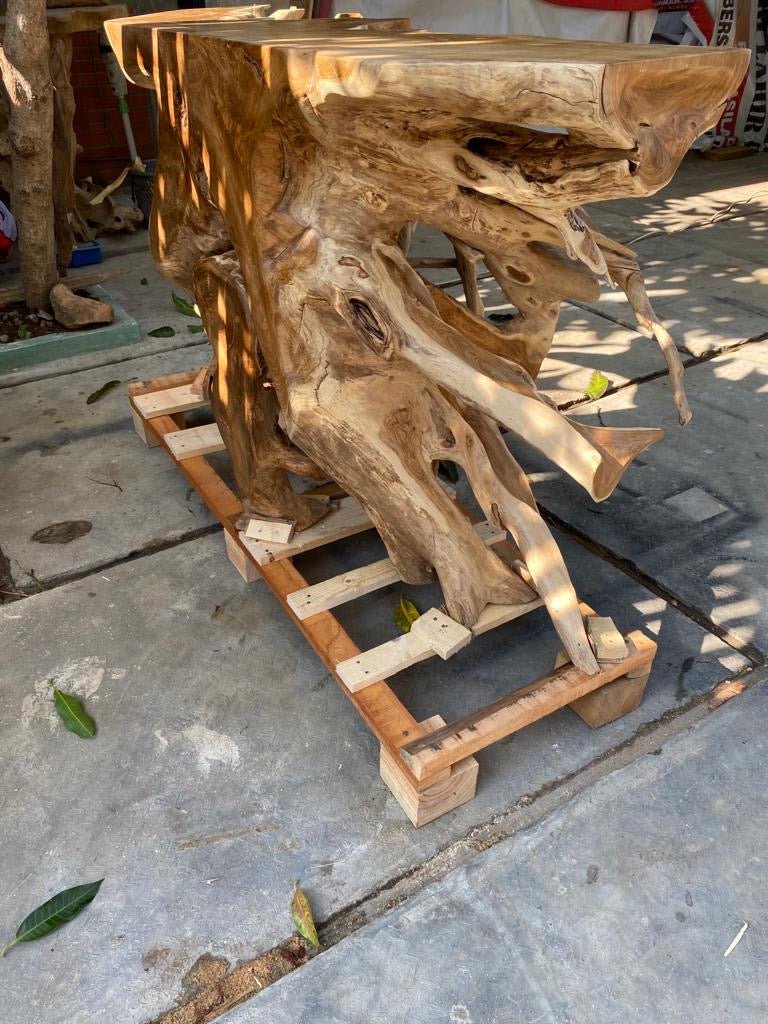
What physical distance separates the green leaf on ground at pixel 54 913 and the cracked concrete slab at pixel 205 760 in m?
0.02

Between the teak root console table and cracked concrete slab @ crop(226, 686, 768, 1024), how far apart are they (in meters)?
0.21

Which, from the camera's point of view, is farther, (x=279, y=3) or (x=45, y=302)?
(x=279, y=3)

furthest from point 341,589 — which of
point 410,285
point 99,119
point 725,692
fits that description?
point 99,119

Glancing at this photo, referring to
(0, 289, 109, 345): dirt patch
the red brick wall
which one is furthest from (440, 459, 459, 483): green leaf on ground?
the red brick wall

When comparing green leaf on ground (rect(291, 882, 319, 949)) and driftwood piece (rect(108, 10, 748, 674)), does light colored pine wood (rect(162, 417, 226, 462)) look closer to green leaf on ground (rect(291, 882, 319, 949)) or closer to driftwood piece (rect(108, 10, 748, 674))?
driftwood piece (rect(108, 10, 748, 674))

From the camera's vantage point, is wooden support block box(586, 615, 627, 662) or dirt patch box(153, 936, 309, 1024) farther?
wooden support block box(586, 615, 627, 662)

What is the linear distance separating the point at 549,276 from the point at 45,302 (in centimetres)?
289

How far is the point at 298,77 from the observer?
4.74 feet

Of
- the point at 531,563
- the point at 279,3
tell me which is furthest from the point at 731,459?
the point at 279,3

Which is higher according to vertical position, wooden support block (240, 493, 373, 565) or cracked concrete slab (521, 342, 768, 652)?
wooden support block (240, 493, 373, 565)

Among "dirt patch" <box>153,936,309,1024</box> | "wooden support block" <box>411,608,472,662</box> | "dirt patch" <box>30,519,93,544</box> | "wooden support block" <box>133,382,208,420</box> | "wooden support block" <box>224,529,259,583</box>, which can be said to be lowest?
"dirt patch" <box>153,936,309,1024</box>

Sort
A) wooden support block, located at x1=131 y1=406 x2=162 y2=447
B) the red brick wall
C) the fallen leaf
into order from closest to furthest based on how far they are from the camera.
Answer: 1. the fallen leaf
2. wooden support block, located at x1=131 y1=406 x2=162 y2=447
3. the red brick wall

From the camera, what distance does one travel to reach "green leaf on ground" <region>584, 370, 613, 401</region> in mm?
3184

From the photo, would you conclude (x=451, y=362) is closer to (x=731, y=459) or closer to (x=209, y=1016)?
(x=209, y=1016)
